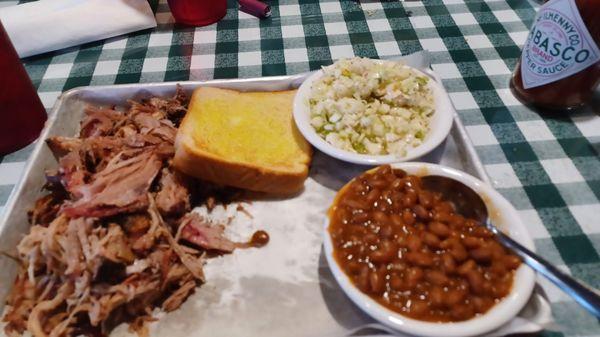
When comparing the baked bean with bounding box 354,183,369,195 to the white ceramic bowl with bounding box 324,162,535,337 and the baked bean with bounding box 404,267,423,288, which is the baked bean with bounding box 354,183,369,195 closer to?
the white ceramic bowl with bounding box 324,162,535,337

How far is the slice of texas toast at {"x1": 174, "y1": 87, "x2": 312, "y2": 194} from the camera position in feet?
6.21

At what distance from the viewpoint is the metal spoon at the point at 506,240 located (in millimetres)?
1315

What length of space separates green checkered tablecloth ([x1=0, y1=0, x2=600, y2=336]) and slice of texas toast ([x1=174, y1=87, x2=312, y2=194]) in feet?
1.93

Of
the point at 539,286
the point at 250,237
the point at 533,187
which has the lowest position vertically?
the point at 533,187

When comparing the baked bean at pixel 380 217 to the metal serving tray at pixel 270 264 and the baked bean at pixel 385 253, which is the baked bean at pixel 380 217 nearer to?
the baked bean at pixel 385 253

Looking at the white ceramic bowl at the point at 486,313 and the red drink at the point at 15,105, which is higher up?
the red drink at the point at 15,105

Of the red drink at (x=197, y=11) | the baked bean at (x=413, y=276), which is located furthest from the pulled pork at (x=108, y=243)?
the red drink at (x=197, y=11)

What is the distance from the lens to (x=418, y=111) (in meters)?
2.06

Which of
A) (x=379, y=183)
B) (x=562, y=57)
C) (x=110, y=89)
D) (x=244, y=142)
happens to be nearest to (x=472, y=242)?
(x=379, y=183)

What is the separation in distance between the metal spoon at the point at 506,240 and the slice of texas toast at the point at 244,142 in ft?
1.89

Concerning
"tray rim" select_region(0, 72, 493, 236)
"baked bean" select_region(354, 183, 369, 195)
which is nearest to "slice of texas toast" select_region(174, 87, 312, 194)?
"tray rim" select_region(0, 72, 493, 236)

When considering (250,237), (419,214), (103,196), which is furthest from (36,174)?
(419,214)

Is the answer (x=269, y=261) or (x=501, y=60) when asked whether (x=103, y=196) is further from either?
(x=501, y=60)

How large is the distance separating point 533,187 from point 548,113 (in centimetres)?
58
